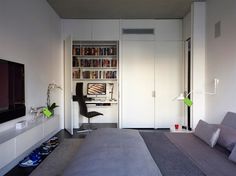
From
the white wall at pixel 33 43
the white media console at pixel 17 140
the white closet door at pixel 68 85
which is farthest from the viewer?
the white closet door at pixel 68 85

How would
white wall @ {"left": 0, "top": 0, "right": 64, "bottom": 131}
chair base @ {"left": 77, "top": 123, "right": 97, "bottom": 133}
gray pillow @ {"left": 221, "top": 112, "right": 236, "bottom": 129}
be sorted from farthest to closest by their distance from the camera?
chair base @ {"left": 77, "top": 123, "right": 97, "bottom": 133}, white wall @ {"left": 0, "top": 0, "right": 64, "bottom": 131}, gray pillow @ {"left": 221, "top": 112, "right": 236, "bottom": 129}

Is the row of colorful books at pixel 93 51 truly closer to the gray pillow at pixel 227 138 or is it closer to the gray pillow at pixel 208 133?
the gray pillow at pixel 208 133

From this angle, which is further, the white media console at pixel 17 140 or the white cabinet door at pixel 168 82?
the white cabinet door at pixel 168 82

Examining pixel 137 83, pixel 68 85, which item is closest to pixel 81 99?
pixel 68 85

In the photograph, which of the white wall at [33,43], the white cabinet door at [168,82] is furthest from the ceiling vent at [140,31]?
the white wall at [33,43]

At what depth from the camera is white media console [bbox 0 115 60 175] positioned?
2293 mm

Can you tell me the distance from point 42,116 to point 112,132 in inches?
75.0

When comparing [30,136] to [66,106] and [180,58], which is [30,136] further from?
[180,58]

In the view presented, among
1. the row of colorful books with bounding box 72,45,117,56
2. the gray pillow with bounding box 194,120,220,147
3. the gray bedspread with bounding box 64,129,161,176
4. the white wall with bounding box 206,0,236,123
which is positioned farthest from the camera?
the row of colorful books with bounding box 72,45,117,56

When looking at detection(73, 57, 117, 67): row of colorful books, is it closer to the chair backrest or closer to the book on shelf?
the book on shelf

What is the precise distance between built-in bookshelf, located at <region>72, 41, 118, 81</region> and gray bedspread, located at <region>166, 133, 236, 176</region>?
336 cm

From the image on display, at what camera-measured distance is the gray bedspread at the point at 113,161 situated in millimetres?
1286

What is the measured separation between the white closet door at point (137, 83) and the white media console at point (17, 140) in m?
2.23

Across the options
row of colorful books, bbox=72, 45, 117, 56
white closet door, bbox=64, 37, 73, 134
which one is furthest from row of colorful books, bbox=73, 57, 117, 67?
white closet door, bbox=64, 37, 73, 134
